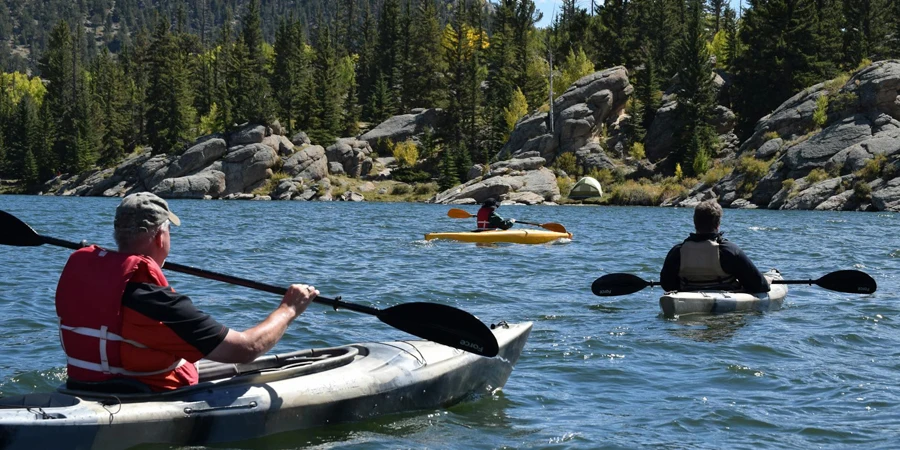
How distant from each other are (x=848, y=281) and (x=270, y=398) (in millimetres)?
7664

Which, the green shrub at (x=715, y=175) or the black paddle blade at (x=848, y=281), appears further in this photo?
the green shrub at (x=715, y=175)

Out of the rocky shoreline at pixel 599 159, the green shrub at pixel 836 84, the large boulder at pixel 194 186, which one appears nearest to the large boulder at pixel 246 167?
the rocky shoreline at pixel 599 159

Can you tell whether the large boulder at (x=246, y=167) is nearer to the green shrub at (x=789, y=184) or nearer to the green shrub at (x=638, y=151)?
the green shrub at (x=638, y=151)

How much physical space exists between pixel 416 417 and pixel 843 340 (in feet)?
16.3

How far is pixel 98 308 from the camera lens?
4.85 meters

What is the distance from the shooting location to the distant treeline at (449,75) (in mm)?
57844

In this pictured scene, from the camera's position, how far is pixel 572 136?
5972cm

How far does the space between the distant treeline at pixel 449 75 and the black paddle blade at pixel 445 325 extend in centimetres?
4987

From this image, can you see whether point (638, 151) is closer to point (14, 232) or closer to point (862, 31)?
point (862, 31)

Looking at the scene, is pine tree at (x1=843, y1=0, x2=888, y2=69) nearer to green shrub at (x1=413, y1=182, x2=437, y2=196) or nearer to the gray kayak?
green shrub at (x1=413, y1=182, x2=437, y2=196)

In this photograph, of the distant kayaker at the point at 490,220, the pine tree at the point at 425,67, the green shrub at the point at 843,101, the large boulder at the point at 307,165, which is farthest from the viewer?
Result: the pine tree at the point at 425,67

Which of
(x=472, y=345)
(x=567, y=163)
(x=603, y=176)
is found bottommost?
(x=472, y=345)

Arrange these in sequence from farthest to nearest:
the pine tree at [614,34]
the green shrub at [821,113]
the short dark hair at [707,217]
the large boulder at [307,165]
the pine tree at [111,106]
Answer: the pine tree at [111,106], the pine tree at [614,34], the large boulder at [307,165], the green shrub at [821,113], the short dark hair at [707,217]

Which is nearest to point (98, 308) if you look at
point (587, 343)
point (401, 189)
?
point (587, 343)
